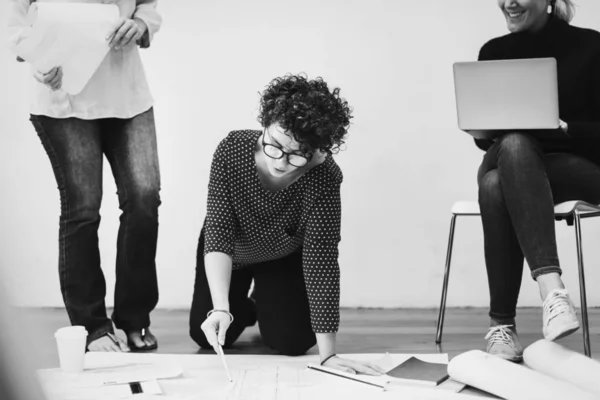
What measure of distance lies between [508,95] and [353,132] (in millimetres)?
1009

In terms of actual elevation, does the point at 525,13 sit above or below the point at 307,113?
above

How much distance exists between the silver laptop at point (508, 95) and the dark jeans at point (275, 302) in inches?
23.1

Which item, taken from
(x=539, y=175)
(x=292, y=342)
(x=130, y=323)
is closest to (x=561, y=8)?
(x=539, y=175)

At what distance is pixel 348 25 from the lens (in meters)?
2.62

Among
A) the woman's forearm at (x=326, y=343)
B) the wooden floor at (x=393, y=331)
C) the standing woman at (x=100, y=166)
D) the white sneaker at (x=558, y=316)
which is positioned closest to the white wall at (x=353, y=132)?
the wooden floor at (x=393, y=331)

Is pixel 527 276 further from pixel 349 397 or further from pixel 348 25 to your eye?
pixel 349 397

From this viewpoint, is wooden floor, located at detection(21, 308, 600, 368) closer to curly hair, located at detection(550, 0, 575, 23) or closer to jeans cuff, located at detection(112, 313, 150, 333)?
jeans cuff, located at detection(112, 313, 150, 333)

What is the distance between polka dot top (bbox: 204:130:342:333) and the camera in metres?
1.59

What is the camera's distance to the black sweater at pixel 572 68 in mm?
1748

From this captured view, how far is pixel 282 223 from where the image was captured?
168 cm

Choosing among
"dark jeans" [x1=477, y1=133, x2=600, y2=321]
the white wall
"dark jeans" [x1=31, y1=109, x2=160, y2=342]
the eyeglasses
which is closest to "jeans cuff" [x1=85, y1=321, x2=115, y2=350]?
"dark jeans" [x1=31, y1=109, x2=160, y2=342]

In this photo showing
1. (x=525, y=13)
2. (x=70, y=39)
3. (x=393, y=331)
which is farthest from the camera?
(x=393, y=331)

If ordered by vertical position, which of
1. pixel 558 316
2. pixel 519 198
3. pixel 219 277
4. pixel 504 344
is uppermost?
pixel 519 198

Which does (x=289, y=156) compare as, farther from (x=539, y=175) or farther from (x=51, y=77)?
(x=51, y=77)
